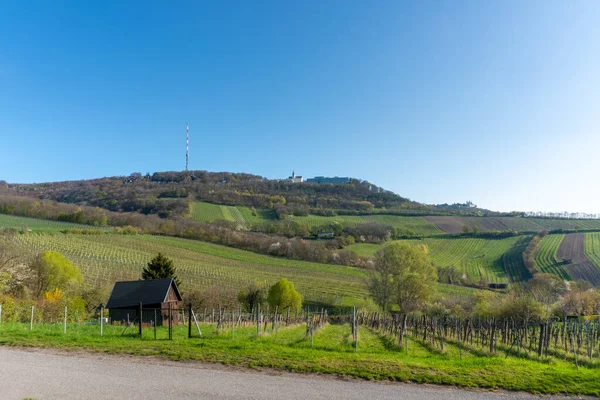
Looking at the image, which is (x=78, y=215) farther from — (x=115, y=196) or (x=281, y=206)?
(x=281, y=206)

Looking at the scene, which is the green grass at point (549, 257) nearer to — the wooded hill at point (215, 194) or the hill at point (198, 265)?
the hill at point (198, 265)

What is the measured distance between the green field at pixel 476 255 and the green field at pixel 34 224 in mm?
60811

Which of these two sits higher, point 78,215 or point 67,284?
point 78,215

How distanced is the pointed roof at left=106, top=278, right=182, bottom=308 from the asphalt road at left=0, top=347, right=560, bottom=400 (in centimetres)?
2087

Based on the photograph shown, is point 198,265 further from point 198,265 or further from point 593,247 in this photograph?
point 593,247

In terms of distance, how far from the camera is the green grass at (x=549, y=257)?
225 feet

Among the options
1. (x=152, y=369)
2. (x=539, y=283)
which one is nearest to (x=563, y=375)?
(x=152, y=369)

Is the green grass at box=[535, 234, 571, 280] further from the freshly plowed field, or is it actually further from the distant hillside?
the distant hillside

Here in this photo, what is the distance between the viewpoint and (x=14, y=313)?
2455 cm

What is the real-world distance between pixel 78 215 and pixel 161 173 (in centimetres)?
5764

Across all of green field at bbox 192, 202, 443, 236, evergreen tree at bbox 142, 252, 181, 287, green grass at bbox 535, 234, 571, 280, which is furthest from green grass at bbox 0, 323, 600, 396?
green field at bbox 192, 202, 443, 236

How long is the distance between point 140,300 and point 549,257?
7529 cm

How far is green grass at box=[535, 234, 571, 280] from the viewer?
225 ft

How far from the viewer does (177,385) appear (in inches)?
365
